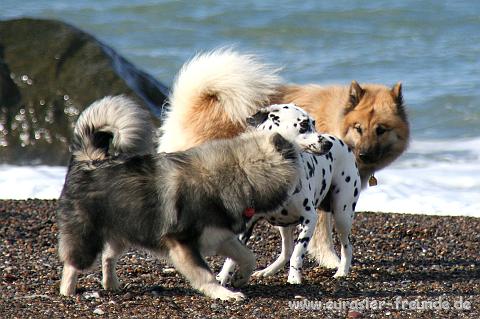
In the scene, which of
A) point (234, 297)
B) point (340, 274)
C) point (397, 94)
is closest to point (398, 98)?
point (397, 94)

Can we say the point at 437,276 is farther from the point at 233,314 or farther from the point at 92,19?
the point at 92,19

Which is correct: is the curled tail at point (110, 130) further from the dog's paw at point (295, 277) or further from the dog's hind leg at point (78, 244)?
the dog's paw at point (295, 277)

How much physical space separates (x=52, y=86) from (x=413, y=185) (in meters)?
4.39

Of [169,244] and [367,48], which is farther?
[367,48]

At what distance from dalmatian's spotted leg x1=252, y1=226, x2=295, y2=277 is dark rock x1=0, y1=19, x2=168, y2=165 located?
4975mm

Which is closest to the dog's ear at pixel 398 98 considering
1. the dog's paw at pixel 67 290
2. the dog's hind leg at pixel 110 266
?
the dog's hind leg at pixel 110 266

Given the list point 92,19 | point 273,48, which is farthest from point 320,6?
point 92,19

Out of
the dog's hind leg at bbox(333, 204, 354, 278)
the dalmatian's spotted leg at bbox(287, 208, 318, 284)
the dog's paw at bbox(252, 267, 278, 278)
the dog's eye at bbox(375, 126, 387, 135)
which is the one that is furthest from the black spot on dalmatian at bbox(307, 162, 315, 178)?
the dog's eye at bbox(375, 126, 387, 135)

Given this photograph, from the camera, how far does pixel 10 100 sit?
1159 centimetres

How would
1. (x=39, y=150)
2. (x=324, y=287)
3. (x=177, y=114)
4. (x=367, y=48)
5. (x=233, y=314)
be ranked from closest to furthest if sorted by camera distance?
(x=233, y=314), (x=324, y=287), (x=177, y=114), (x=39, y=150), (x=367, y=48)

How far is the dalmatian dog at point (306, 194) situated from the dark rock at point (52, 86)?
16.8ft

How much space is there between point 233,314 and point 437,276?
1.79 metres

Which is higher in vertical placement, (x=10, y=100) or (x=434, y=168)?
(x=10, y=100)

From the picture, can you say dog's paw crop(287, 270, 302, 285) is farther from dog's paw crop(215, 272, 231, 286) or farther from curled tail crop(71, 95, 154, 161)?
curled tail crop(71, 95, 154, 161)
